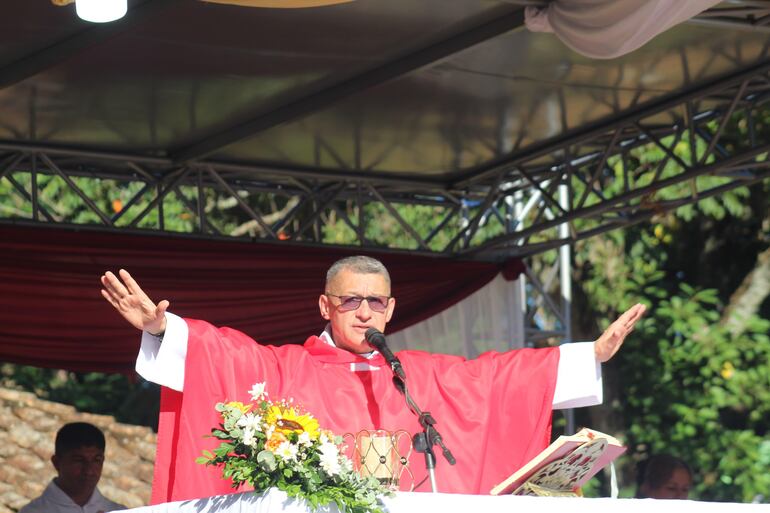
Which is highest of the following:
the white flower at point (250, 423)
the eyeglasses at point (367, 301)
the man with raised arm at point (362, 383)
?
the eyeglasses at point (367, 301)

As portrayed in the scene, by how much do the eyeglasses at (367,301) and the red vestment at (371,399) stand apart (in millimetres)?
259

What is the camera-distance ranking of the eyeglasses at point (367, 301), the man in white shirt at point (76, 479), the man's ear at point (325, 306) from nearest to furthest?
1. the eyeglasses at point (367, 301)
2. the man's ear at point (325, 306)
3. the man in white shirt at point (76, 479)

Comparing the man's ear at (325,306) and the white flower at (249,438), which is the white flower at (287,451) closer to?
the white flower at (249,438)

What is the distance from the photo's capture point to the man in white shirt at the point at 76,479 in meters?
7.17

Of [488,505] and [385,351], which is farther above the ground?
[385,351]

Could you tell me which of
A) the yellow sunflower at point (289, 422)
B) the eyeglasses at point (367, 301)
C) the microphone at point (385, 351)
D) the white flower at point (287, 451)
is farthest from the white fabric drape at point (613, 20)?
the white flower at point (287, 451)

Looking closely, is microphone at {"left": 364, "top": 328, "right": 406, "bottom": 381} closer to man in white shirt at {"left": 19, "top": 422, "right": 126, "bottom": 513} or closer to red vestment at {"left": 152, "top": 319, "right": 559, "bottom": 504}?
red vestment at {"left": 152, "top": 319, "right": 559, "bottom": 504}

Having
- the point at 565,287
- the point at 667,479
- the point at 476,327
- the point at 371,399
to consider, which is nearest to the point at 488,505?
the point at 371,399

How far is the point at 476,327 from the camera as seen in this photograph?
10.1 metres

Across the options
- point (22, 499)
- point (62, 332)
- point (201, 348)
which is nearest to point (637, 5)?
point (201, 348)

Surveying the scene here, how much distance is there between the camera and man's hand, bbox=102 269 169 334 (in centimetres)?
419

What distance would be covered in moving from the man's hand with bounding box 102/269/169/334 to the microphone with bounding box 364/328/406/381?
0.62m

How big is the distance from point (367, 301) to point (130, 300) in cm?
93

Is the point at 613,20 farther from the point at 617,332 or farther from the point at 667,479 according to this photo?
the point at 667,479
